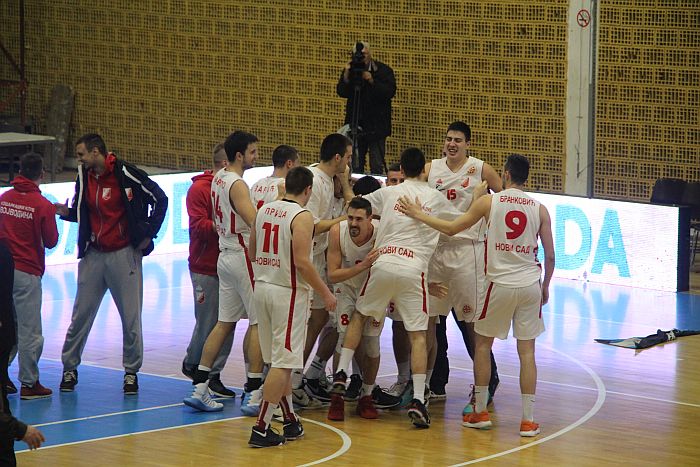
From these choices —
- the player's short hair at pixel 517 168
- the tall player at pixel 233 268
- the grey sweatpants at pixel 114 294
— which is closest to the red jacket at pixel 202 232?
the tall player at pixel 233 268

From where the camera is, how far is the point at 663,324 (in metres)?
13.8

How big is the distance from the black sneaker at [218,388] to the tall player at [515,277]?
2.09 meters

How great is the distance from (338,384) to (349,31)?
11482 mm

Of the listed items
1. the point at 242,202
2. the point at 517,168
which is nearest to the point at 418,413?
the point at 517,168

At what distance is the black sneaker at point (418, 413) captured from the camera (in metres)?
9.73

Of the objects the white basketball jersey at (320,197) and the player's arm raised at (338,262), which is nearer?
the player's arm raised at (338,262)

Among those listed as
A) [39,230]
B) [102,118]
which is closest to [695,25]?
Result: [39,230]

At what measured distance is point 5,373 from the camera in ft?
25.7

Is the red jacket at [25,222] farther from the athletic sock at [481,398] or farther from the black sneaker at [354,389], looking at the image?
the athletic sock at [481,398]

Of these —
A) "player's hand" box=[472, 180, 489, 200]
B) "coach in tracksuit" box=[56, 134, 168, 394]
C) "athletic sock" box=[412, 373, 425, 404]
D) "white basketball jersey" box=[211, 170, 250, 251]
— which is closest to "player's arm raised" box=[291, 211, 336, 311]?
"athletic sock" box=[412, 373, 425, 404]

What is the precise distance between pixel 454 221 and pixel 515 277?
26.0 inches

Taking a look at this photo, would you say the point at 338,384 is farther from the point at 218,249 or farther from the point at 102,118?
the point at 102,118

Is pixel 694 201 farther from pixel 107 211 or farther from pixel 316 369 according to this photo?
pixel 107 211

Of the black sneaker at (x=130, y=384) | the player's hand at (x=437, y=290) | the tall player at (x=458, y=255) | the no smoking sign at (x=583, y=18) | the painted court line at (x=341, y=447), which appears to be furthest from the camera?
the no smoking sign at (x=583, y=18)
